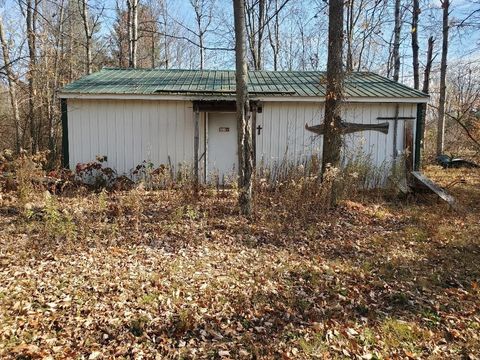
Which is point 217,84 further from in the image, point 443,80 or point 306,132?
point 443,80

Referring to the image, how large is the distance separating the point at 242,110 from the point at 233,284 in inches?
119

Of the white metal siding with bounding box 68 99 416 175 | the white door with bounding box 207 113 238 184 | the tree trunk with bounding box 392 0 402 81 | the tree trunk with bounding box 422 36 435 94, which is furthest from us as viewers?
the tree trunk with bounding box 392 0 402 81

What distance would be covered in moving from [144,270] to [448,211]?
5763mm

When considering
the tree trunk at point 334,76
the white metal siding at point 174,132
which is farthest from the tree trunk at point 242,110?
the white metal siding at point 174,132

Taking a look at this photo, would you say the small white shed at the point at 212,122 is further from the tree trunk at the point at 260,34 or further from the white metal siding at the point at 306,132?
the tree trunk at the point at 260,34

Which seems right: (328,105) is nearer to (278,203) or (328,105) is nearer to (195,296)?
(278,203)

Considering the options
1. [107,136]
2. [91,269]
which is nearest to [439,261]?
[91,269]

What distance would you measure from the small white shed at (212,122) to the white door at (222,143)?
26 mm

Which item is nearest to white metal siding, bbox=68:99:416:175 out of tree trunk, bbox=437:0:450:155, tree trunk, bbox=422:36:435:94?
tree trunk, bbox=437:0:450:155

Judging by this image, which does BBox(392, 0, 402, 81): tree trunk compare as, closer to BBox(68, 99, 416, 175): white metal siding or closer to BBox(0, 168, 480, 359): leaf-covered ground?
BBox(68, 99, 416, 175): white metal siding

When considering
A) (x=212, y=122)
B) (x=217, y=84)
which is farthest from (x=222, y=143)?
(x=217, y=84)

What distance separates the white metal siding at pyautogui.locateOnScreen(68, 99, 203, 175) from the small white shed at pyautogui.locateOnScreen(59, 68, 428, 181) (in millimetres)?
23

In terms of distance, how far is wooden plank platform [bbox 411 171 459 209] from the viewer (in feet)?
22.8

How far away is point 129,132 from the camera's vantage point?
8.71 m
